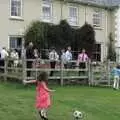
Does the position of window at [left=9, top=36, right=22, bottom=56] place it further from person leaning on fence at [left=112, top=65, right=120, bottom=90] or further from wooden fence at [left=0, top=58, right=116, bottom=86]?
person leaning on fence at [left=112, top=65, right=120, bottom=90]

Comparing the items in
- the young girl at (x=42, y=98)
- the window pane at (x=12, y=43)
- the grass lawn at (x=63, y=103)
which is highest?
the window pane at (x=12, y=43)

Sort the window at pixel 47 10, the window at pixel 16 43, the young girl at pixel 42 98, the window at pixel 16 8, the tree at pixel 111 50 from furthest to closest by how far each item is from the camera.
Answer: the tree at pixel 111 50 < the window at pixel 47 10 < the window at pixel 16 8 < the window at pixel 16 43 < the young girl at pixel 42 98

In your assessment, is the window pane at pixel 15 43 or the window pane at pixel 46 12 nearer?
the window pane at pixel 15 43

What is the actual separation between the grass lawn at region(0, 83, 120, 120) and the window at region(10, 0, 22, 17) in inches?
428

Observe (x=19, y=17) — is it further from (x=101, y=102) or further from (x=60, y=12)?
(x=101, y=102)

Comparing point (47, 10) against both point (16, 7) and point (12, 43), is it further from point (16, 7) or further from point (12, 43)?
point (12, 43)

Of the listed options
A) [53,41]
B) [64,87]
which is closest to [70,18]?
[53,41]

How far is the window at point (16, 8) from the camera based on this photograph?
108ft

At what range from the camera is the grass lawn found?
14750mm

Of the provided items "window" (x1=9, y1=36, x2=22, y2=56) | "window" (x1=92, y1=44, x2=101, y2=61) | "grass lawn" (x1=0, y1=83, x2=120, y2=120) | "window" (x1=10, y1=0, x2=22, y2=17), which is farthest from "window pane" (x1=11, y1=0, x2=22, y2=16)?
"grass lawn" (x1=0, y1=83, x2=120, y2=120)

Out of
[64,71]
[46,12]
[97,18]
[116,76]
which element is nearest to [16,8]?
[46,12]

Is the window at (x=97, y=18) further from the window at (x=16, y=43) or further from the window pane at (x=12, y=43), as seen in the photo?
the window pane at (x=12, y=43)

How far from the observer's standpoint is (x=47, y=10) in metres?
35.1

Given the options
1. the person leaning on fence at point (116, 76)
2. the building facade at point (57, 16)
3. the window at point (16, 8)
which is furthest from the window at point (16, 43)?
the person leaning on fence at point (116, 76)
